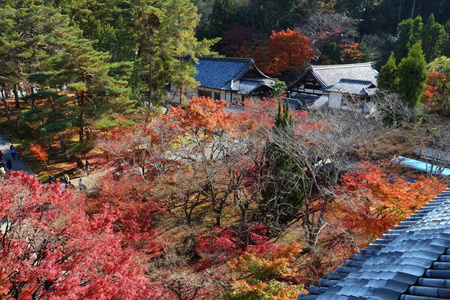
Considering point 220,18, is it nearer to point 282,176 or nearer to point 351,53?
point 351,53

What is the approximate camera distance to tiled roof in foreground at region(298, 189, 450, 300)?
3.28 m

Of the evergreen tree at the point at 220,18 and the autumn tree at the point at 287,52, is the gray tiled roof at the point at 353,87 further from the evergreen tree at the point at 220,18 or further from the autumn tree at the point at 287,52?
the evergreen tree at the point at 220,18

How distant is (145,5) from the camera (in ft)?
68.7

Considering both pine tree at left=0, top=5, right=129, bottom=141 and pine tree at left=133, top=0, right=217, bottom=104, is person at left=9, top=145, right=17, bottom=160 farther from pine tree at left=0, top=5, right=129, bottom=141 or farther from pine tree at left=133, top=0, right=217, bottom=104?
pine tree at left=133, top=0, right=217, bottom=104

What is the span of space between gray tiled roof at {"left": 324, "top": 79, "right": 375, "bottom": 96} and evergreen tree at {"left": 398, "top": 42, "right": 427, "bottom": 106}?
3.20 meters

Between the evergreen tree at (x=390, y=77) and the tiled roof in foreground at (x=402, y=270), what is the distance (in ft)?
61.8

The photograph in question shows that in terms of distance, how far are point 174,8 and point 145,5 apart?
2.28m

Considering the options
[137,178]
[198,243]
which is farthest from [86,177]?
[198,243]

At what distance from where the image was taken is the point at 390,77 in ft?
71.5

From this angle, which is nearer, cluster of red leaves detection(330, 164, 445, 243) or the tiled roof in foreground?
the tiled roof in foreground

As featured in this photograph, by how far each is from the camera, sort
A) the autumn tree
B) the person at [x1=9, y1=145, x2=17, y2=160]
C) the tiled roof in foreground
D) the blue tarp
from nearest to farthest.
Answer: the tiled roof in foreground
the blue tarp
the person at [x1=9, y1=145, x2=17, y2=160]
the autumn tree

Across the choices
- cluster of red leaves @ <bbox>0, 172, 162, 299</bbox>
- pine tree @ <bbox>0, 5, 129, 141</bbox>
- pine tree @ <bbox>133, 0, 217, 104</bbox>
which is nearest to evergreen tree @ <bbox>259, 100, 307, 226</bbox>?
cluster of red leaves @ <bbox>0, 172, 162, 299</bbox>

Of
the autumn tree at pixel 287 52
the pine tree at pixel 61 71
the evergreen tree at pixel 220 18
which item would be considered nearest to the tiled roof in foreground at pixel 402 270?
the pine tree at pixel 61 71

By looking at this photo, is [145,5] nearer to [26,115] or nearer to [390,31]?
[26,115]
